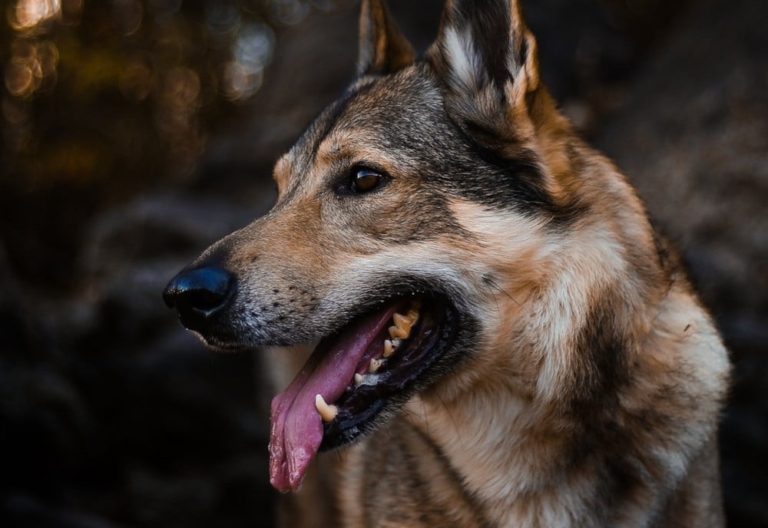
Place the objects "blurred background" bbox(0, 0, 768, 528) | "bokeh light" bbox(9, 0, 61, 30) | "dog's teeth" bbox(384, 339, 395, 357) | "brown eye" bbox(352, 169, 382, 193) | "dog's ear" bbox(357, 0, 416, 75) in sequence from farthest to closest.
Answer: "bokeh light" bbox(9, 0, 61, 30) → "blurred background" bbox(0, 0, 768, 528) → "dog's ear" bbox(357, 0, 416, 75) → "brown eye" bbox(352, 169, 382, 193) → "dog's teeth" bbox(384, 339, 395, 357)

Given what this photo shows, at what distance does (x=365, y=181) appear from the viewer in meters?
3.09

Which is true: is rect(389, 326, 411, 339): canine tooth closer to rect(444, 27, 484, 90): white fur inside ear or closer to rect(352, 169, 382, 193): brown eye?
rect(352, 169, 382, 193): brown eye

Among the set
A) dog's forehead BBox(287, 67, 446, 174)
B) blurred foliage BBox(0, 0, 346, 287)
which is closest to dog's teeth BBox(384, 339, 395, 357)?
dog's forehead BBox(287, 67, 446, 174)

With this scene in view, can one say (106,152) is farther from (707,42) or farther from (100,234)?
(707,42)

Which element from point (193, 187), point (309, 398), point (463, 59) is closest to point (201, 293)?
point (309, 398)

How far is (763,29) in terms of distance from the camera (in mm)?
6793

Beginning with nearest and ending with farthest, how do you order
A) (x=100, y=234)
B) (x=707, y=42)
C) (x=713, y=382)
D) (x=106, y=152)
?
(x=713, y=382) → (x=707, y=42) → (x=100, y=234) → (x=106, y=152)

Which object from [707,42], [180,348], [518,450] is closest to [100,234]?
[180,348]

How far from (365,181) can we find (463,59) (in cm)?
60

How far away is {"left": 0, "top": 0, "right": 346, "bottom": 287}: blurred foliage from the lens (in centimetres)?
990

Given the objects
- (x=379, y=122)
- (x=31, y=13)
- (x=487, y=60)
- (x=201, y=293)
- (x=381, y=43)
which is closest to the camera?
(x=201, y=293)

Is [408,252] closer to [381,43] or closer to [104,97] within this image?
[381,43]

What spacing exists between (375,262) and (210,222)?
522 cm

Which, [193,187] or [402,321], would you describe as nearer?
[402,321]
